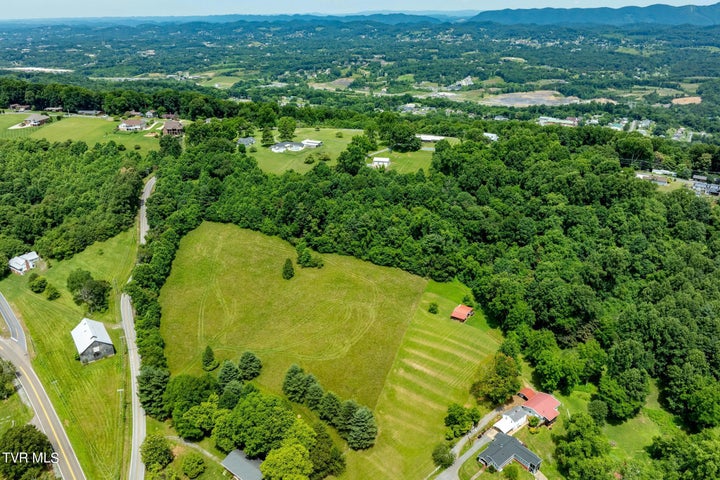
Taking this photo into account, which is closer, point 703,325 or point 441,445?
point 441,445

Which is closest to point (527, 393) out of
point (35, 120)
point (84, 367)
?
point (84, 367)

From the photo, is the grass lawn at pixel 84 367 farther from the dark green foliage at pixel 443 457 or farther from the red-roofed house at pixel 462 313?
the red-roofed house at pixel 462 313

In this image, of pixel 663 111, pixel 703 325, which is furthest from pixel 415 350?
pixel 663 111

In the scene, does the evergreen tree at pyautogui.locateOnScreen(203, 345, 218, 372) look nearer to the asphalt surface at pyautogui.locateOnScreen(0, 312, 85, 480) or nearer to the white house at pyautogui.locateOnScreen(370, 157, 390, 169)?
the asphalt surface at pyautogui.locateOnScreen(0, 312, 85, 480)

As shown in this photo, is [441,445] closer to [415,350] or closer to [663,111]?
[415,350]

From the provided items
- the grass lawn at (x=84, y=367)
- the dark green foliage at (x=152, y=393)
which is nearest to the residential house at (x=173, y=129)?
the grass lawn at (x=84, y=367)

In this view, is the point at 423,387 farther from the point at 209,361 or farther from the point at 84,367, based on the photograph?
the point at 84,367
